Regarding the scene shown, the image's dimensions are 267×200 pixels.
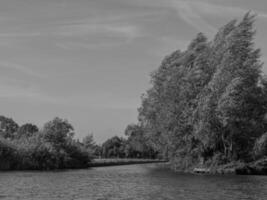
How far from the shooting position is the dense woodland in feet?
233

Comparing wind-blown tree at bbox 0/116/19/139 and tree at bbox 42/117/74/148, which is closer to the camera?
tree at bbox 42/117/74/148

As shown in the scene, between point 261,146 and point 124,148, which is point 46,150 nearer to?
point 261,146

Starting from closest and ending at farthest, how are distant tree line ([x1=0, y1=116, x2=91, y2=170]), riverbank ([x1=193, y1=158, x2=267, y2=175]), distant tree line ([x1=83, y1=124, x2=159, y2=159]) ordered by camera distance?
riverbank ([x1=193, y1=158, x2=267, y2=175]), distant tree line ([x1=0, y1=116, x2=91, y2=170]), distant tree line ([x1=83, y1=124, x2=159, y2=159])

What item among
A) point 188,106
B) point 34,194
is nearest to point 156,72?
point 188,106

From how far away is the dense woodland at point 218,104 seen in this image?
71000 mm

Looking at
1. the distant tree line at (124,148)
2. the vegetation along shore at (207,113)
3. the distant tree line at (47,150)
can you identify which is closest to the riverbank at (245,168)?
the vegetation along shore at (207,113)

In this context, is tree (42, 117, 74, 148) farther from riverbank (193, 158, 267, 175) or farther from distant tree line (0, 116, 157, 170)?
riverbank (193, 158, 267, 175)

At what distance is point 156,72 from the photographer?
93750 millimetres

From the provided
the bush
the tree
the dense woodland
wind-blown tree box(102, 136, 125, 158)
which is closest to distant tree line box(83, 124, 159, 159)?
wind-blown tree box(102, 136, 125, 158)

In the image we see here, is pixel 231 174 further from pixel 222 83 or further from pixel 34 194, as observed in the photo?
pixel 34 194

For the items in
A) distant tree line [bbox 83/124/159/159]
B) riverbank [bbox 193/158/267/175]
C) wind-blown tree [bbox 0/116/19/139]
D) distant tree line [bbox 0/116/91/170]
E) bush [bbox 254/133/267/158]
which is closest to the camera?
bush [bbox 254/133/267/158]

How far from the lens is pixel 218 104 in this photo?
7031cm

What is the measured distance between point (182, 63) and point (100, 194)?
48.8 meters

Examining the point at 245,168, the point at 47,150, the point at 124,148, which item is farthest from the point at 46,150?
the point at 124,148
